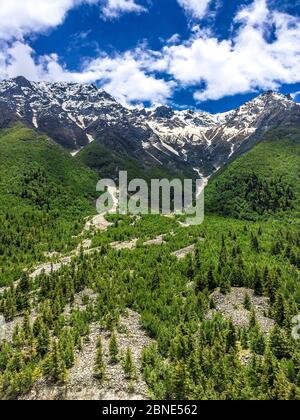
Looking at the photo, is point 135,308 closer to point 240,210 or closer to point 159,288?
point 159,288

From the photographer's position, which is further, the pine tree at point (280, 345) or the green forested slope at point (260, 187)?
the green forested slope at point (260, 187)

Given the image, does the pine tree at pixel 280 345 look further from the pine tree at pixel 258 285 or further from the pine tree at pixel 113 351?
the pine tree at pixel 258 285

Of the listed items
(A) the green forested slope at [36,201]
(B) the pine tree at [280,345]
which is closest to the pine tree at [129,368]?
(B) the pine tree at [280,345]

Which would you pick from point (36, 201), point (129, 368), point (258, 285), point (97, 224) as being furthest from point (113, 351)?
point (36, 201)

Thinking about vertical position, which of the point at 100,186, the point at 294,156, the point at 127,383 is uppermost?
the point at 294,156

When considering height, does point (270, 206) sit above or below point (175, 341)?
above

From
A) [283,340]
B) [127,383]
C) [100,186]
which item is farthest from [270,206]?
[127,383]

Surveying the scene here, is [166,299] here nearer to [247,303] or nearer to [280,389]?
[247,303]
